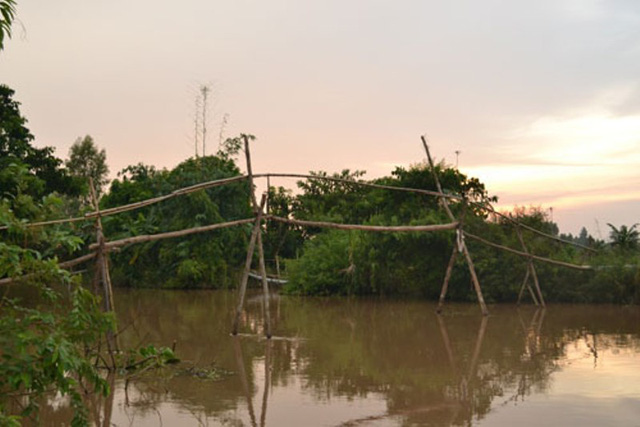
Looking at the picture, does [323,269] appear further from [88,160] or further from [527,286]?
[88,160]

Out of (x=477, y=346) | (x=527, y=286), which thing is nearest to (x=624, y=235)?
(x=527, y=286)

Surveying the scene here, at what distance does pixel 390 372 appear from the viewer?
8867mm

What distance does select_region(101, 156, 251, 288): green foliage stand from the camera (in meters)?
24.0

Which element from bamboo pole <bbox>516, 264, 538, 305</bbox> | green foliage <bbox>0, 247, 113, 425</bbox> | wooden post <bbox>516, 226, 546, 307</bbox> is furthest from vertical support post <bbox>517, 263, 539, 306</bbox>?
green foliage <bbox>0, 247, 113, 425</bbox>

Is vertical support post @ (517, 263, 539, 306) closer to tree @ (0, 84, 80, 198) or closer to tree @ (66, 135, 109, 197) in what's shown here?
tree @ (0, 84, 80, 198)

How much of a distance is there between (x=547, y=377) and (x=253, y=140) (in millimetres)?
23338

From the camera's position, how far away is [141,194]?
2647 cm

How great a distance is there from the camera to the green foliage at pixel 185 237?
78.7 ft

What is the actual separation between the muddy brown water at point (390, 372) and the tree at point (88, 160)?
24.5 metres

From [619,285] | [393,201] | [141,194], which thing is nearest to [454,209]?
[393,201]

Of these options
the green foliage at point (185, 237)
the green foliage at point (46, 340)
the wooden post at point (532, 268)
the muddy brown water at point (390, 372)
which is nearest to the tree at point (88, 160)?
the green foliage at point (185, 237)

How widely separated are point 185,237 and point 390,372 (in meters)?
16.8

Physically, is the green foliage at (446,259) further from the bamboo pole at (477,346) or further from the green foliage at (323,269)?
the bamboo pole at (477,346)

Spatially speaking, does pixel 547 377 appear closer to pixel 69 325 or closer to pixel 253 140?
pixel 69 325
